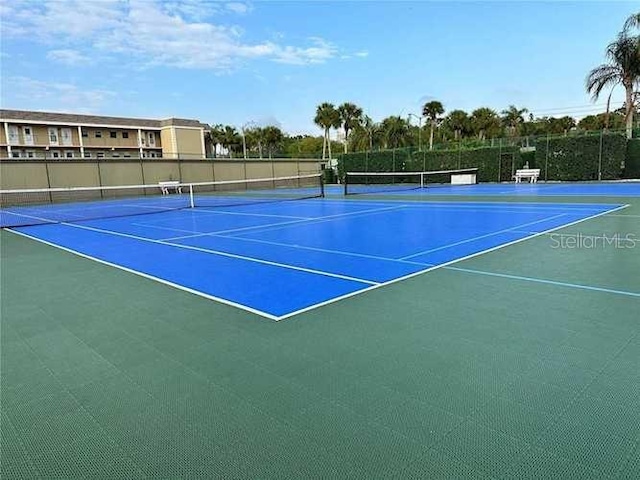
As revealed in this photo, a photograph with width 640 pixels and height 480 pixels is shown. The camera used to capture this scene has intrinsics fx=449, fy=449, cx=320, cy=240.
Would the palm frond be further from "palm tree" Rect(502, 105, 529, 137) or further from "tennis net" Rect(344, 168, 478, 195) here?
"palm tree" Rect(502, 105, 529, 137)

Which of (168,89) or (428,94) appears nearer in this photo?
(168,89)

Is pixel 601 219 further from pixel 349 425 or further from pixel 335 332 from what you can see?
pixel 349 425

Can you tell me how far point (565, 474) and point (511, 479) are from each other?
0.21 metres

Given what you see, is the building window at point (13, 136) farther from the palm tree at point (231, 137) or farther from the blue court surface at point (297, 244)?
the blue court surface at point (297, 244)

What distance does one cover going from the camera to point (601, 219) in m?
9.39

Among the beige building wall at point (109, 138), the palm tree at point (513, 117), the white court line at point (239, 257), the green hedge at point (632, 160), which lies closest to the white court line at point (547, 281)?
the white court line at point (239, 257)

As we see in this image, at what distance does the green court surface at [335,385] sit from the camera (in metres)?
1.86

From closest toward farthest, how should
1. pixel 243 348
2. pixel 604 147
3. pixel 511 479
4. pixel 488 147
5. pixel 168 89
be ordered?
pixel 511 479 → pixel 243 348 → pixel 604 147 → pixel 488 147 → pixel 168 89

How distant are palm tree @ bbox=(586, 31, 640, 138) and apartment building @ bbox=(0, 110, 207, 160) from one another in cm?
2973

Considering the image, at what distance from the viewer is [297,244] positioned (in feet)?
24.1

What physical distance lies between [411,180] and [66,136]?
3450 cm

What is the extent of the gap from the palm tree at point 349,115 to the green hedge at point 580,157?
79.5 ft

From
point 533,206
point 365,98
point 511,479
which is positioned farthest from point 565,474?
point 365,98

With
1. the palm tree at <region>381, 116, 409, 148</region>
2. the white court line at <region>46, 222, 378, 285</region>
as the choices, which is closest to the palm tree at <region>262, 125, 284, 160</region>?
the palm tree at <region>381, 116, 409, 148</region>
